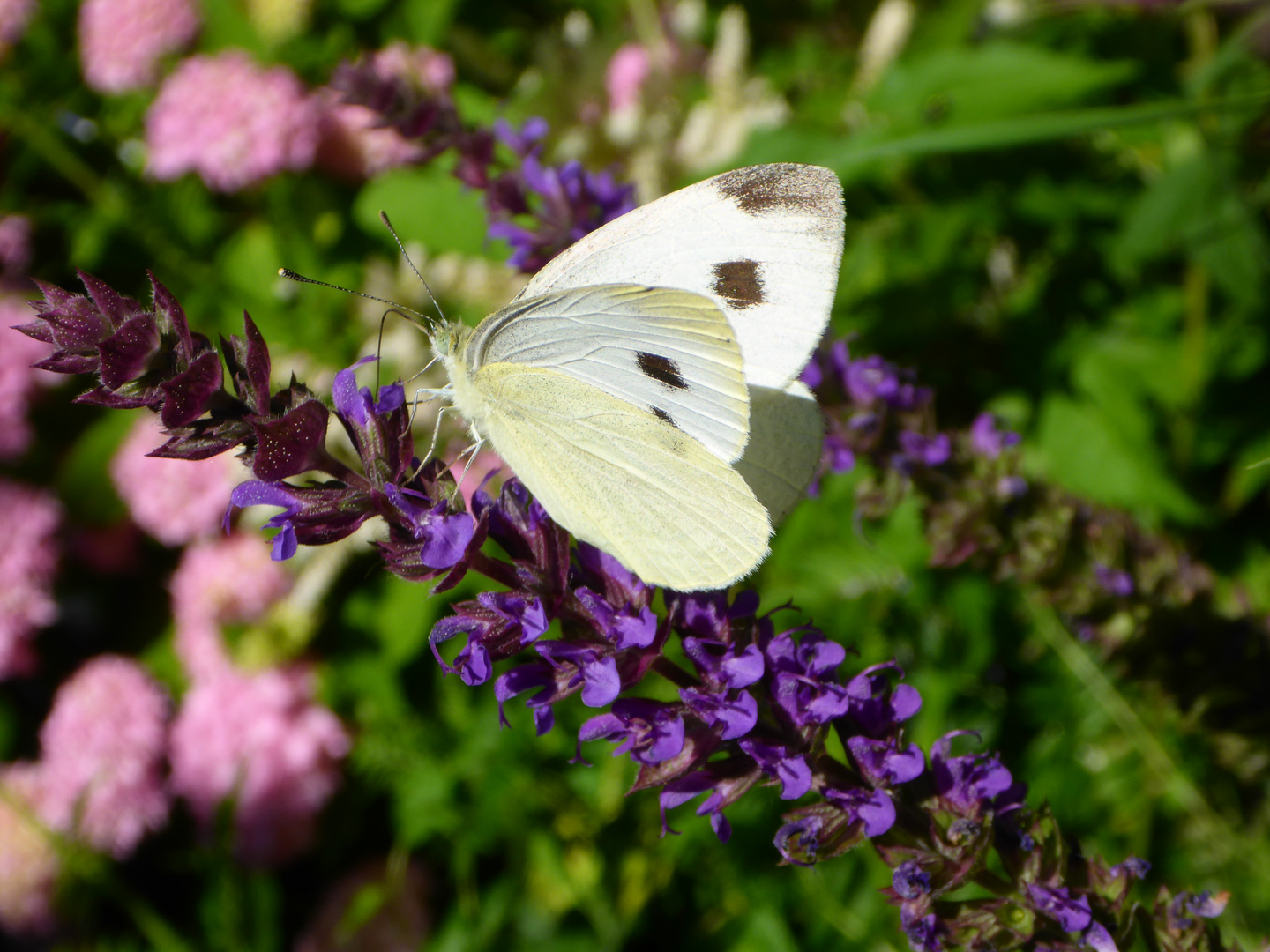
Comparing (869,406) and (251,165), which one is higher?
(869,406)

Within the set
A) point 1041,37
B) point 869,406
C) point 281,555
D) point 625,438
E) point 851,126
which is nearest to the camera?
point 281,555

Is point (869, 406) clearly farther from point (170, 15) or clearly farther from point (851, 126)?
point (170, 15)

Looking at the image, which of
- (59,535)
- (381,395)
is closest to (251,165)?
(59,535)

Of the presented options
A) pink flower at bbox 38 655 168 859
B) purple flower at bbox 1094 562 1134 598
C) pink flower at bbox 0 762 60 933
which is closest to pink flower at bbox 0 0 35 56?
pink flower at bbox 38 655 168 859

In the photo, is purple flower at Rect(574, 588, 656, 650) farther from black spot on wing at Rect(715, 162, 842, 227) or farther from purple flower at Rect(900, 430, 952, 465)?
purple flower at Rect(900, 430, 952, 465)

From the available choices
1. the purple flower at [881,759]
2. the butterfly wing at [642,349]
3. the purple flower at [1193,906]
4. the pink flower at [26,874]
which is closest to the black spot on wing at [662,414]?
the butterfly wing at [642,349]

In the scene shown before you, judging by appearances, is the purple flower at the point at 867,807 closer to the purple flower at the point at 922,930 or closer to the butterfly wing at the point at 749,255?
the purple flower at the point at 922,930
